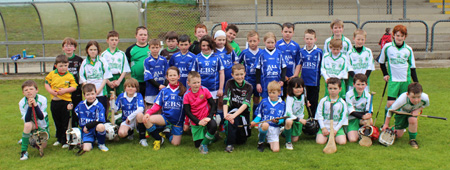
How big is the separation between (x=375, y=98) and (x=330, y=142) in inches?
156

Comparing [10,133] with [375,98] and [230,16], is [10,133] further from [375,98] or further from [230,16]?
[230,16]

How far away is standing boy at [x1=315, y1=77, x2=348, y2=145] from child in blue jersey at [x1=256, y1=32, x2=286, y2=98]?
0.71m

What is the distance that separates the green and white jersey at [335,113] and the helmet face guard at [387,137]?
48 centimetres

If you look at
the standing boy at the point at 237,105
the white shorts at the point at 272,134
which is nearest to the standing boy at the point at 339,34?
the standing boy at the point at 237,105

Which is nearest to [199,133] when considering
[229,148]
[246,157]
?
[229,148]

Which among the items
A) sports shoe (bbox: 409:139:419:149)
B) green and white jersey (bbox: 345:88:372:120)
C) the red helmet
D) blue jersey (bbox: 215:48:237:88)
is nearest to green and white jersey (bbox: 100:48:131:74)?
blue jersey (bbox: 215:48:237:88)

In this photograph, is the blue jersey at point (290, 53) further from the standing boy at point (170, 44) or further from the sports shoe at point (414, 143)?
the sports shoe at point (414, 143)

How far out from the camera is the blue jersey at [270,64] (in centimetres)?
607

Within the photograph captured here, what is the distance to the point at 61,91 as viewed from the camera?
5.68 m

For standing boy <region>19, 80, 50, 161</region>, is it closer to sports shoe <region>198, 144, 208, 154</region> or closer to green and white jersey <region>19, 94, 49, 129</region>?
green and white jersey <region>19, 94, 49, 129</region>

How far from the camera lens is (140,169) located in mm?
4715

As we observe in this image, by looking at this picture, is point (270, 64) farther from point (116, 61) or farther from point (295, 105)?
point (116, 61)

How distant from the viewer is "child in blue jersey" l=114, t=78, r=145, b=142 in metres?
5.78

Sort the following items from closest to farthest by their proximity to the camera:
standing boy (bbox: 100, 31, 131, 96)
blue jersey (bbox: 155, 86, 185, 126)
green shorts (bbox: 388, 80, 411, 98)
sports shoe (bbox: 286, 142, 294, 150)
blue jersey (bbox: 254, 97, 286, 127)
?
1. sports shoe (bbox: 286, 142, 294, 150)
2. blue jersey (bbox: 254, 97, 286, 127)
3. blue jersey (bbox: 155, 86, 185, 126)
4. green shorts (bbox: 388, 80, 411, 98)
5. standing boy (bbox: 100, 31, 131, 96)
